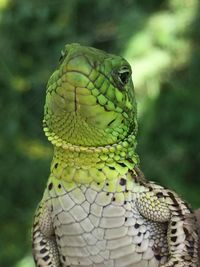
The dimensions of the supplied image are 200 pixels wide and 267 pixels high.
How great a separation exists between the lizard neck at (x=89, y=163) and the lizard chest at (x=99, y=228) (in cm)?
3

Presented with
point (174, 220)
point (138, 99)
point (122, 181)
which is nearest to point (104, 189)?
point (122, 181)

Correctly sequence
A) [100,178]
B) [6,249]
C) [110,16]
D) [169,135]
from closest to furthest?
[100,178] → [6,249] → [169,135] → [110,16]

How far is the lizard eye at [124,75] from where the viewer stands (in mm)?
1765

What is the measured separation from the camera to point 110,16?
16.7 feet

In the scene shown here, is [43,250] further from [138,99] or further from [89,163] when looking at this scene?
[138,99]

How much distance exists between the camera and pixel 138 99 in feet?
13.3

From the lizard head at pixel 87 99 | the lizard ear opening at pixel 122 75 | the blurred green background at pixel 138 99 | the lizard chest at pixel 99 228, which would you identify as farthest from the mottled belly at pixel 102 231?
the blurred green background at pixel 138 99

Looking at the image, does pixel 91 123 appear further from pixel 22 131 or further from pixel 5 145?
pixel 22 131

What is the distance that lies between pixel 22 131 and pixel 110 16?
42.4 inches

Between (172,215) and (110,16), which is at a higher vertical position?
(110,16)

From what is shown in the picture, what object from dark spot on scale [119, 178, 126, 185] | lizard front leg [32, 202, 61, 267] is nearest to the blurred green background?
lizard front leg [32, 202, 61, 267]

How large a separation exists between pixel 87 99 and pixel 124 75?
0.49ft

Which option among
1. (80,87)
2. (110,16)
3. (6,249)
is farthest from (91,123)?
(110,16)

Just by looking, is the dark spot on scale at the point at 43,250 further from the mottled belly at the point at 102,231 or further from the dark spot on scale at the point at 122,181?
the dark spot on scale at the point at 122,181
